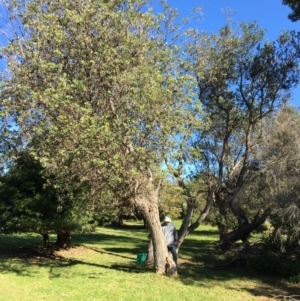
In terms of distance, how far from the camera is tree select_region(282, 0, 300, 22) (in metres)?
10.9

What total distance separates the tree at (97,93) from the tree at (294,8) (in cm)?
349

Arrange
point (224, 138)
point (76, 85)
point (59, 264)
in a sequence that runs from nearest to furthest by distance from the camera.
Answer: point (76, 85)
point (59, 264)
point (224, 138)

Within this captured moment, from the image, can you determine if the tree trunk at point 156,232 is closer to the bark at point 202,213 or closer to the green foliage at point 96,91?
the green foliage at point 96,91

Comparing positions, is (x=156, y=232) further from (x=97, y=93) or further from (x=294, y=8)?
(x=294, y=8)

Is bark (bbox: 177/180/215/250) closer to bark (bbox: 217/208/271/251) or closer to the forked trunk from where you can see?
bark (bbox: 217/208/271/251)

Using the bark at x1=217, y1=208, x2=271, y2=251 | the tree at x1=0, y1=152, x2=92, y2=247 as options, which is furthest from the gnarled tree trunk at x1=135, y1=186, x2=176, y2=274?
the bark at x1=217, y1=208, x2=271, y2=251

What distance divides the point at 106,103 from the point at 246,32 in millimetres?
7194

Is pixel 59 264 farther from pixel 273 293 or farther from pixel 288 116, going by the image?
pixel 288 116

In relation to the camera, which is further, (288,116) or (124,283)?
(288,116)

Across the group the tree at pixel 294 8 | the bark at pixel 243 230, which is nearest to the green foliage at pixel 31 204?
the bark at pixel 243 230

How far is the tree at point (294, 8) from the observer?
10893 mm

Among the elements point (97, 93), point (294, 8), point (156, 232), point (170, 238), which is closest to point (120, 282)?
point (156, 232)

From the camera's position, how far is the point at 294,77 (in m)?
15.1

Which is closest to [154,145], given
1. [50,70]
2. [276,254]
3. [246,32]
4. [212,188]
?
[50,70]
